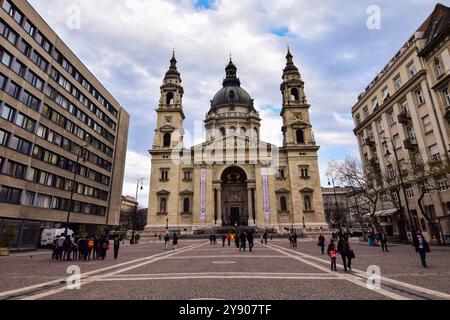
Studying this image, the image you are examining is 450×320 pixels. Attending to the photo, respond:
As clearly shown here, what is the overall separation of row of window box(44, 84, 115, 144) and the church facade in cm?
974

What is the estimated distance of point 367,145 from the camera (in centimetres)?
3441

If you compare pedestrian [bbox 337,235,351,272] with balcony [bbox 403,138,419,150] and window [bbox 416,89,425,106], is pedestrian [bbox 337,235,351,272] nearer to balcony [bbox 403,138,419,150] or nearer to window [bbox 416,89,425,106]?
balcony [bbox 403,138,419,150]

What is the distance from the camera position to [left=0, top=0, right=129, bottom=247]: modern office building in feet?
85.7

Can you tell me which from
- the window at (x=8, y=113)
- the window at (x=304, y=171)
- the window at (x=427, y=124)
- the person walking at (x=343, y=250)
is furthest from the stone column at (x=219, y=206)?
the person walking at (x=343, y=250)

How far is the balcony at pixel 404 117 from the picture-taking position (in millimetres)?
26536

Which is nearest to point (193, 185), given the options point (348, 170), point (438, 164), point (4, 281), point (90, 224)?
point (90, 224)

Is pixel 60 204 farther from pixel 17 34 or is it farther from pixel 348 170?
pixel 348 170

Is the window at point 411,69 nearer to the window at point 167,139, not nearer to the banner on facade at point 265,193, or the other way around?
the banner on facade at point 265,193

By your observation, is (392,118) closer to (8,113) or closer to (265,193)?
(265,193)

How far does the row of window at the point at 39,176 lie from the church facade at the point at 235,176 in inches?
560

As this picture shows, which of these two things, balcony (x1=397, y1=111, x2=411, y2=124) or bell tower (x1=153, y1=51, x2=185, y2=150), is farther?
bell tower (x1=153, y1=51, x2=185, y2=150)

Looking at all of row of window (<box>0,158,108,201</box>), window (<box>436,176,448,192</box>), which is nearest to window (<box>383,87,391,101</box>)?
window (<box>436,176,448,192</box>)

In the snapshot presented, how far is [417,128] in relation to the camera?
25344mm
